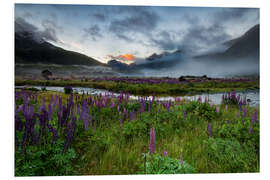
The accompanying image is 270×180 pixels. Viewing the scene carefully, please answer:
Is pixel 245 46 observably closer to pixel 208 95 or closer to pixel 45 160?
pixel 208 95

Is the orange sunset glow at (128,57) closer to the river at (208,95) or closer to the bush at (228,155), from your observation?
the river at (208,95)

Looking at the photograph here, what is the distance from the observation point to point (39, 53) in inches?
129

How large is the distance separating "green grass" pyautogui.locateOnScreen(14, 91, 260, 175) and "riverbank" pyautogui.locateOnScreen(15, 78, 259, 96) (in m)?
0.70

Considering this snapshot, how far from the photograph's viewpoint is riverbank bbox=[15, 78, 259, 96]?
11.6 ft

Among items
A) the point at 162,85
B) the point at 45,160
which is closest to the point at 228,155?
the point at 162,85

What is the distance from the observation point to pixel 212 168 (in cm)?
241

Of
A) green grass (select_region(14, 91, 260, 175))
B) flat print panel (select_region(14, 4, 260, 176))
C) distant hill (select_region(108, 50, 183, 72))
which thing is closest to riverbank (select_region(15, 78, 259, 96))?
flat print panel (select_region(14, 4, 260, 176))

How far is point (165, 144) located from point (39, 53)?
99.1 inches

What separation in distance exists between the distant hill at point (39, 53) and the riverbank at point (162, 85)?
37cm

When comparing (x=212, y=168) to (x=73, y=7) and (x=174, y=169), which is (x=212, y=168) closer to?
(x=174, y=169)

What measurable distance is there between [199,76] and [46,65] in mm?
2722

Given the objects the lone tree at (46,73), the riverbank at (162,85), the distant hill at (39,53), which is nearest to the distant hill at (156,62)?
the riverbank at (162,85)

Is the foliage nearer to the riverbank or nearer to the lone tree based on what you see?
the riverbank
